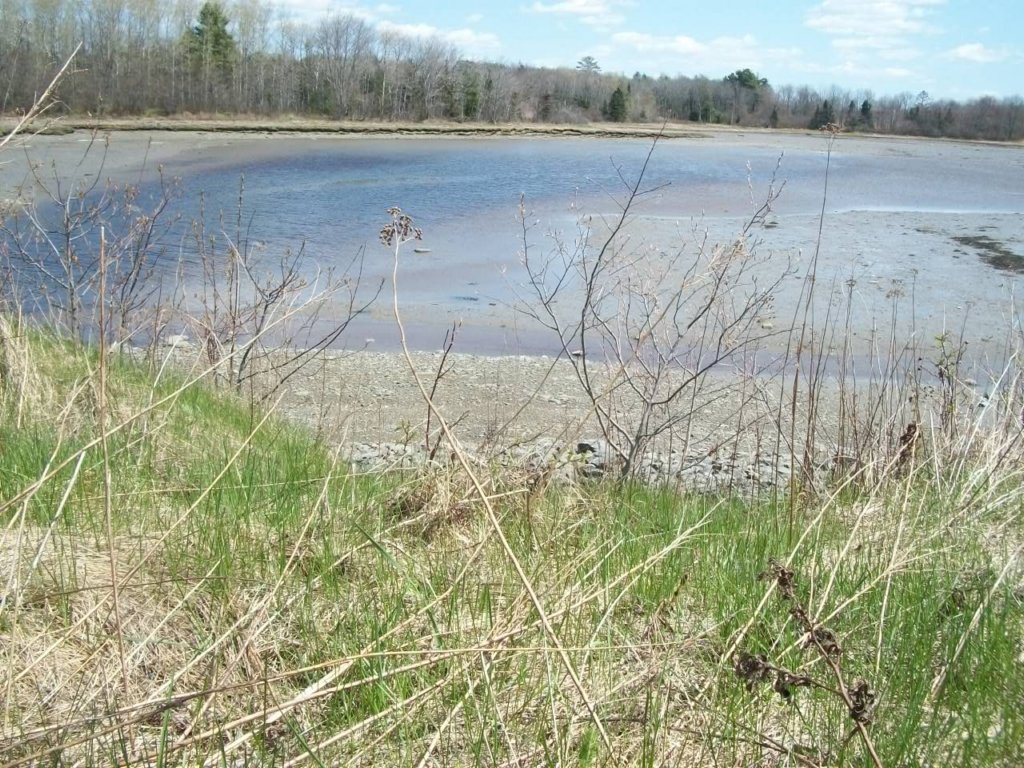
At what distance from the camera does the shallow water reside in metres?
16.4

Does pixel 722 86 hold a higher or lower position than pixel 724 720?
higher

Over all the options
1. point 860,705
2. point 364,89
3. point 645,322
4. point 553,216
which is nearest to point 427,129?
point 364,89

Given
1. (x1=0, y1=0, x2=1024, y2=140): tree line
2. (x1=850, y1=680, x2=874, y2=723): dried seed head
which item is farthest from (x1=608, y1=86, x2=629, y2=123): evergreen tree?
(x1=850, y1=680, x2=874, y2=723): dried seed head

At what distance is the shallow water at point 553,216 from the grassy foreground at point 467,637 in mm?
3641

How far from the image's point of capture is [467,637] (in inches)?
88.7

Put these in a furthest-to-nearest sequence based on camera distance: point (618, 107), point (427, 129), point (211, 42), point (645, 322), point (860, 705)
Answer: point (618, 107), point (427, 129), point (211, 42), point (645, 322), point (860, 705)

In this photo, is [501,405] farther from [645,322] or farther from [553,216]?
[553,216]

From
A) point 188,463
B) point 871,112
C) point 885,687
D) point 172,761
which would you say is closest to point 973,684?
point 885,687

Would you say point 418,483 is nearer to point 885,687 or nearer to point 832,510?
point 832,510

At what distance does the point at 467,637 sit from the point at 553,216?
24.7m

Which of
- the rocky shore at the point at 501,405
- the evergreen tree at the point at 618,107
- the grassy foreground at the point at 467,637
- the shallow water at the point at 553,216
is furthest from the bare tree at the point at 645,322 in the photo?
the evergreen tree at the point at 618,107

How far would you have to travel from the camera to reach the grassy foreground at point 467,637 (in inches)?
70.3

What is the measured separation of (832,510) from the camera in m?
3.98

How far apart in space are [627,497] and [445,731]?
95.7 inches
